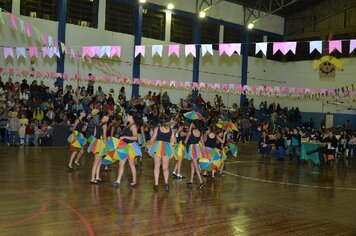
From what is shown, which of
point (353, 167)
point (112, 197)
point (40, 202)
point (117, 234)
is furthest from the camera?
point (353, 167)

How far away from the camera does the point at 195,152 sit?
9.81 metres

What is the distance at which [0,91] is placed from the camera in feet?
60.5

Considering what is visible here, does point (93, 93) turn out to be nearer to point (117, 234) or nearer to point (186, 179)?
point (186, 179)

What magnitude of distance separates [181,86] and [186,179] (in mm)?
16427

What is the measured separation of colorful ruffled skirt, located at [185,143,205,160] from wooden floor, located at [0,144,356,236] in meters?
0.75

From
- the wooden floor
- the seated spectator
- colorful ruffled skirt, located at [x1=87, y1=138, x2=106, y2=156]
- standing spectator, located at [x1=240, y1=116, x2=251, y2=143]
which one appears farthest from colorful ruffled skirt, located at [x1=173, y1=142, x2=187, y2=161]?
standing spectator, located at [x1=240, y1=116, x2=251, y2=143]

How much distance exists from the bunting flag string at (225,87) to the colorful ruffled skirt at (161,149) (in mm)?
13083

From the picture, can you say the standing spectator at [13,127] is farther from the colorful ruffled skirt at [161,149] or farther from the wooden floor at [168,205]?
the colorful ruffled skirt at [161,149]

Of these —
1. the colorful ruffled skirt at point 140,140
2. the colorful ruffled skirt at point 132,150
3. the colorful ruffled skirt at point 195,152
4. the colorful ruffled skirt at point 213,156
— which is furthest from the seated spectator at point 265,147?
the colorful ruffled skirt at point 132,150

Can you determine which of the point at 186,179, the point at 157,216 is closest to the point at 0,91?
the point at 186,179

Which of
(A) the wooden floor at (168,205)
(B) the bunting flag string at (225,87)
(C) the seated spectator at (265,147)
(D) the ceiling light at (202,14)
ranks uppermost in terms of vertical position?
(D) the ceiling light at (202,14)

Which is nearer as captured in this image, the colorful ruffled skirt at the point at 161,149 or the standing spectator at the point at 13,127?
the colorful ruffled skirt at the point at 161,149

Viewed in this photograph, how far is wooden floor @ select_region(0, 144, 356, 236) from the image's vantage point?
20.8 ft

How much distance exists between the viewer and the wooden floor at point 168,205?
20.8 ft
